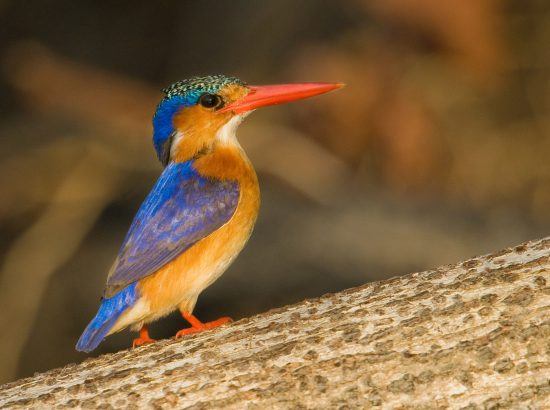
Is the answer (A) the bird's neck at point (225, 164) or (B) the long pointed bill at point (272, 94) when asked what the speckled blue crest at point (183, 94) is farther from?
(A) the bird's neck at point (225, 164)

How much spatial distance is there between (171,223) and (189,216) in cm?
7

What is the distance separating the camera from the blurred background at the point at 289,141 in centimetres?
634

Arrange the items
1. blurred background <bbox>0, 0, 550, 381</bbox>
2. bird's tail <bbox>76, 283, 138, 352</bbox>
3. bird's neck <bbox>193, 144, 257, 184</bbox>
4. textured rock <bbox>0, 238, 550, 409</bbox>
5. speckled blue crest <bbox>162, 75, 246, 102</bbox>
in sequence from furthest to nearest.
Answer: blurred background <bbox>0, 0, 550, 381</bbox> < speckled blue crest <bbox>162, 75, 246, 102</bbox> < bird's neck <bbox>193, 144, 257, 184</bbox> < bird's tail <bbox>76, 283, 138, 352</bbox> < textured rock <bbox>0, 238, 550, 409</bbox>

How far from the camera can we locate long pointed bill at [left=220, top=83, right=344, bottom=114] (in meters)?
4.16

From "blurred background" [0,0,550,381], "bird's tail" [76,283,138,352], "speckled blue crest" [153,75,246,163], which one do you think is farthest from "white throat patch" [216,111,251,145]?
"blurred background" [0,0,550,381]

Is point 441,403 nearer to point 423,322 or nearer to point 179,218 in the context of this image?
point 423,322

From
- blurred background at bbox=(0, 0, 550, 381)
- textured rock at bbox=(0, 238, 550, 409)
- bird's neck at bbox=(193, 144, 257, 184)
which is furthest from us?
blurred background at bbox=(0, 0, 550, 381)

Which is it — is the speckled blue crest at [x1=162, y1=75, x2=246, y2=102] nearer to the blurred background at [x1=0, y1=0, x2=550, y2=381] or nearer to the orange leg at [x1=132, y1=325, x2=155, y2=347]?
the orange leg at [x1=132, y1=325, x2=155, y2=347]

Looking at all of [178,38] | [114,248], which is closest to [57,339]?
[114,248]

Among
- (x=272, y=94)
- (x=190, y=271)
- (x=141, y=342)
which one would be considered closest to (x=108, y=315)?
(x=141, y=342)

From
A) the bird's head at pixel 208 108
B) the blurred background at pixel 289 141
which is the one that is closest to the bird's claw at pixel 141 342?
the bird's head at pixel 208 108

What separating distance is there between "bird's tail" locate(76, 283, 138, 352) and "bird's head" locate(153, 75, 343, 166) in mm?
648

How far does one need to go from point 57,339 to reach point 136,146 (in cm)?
131

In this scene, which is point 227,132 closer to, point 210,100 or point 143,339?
point 210,100
